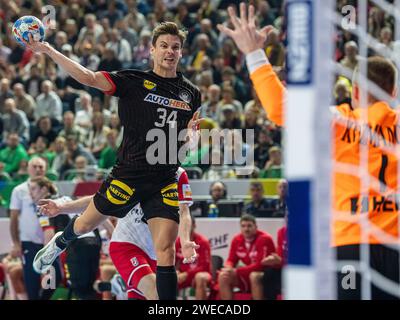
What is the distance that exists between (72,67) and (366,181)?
2.56 meters

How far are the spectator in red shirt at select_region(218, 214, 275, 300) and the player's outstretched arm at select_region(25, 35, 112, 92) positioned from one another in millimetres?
4657

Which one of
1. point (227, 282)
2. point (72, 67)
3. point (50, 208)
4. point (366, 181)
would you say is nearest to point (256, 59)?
point (366, 181)

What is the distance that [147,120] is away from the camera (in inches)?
296

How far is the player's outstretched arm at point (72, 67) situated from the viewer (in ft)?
21.9

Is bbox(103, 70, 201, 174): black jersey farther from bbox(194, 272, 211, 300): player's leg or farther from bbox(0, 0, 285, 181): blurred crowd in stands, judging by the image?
bbox(0, 0, 285, 181): blurred crowd in stands

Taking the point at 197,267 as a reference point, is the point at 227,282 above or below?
below

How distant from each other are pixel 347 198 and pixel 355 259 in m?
0.37

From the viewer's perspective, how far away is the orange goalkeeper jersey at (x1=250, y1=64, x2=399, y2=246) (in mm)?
5453

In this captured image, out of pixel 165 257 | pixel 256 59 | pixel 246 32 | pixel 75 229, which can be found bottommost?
pixel 165 257

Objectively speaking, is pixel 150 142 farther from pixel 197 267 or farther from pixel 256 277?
pixel 197 267

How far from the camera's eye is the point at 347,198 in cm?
550

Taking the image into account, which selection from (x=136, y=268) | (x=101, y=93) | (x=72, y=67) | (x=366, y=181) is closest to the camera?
(x=366, y=181)
